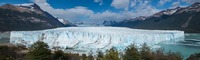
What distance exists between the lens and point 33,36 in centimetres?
4069

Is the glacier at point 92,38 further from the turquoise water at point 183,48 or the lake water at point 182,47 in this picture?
the lake water at point 182,47

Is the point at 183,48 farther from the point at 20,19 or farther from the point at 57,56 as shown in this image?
the point at 20,19

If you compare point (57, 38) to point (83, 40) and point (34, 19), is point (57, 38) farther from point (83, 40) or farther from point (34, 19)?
point (34, 19)

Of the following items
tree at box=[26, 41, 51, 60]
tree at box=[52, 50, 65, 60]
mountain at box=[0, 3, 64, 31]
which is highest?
mountain at box=[0, 3, 64, 31]

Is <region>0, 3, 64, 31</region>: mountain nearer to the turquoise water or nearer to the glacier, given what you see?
the turquoise water

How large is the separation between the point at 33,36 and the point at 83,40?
289 inches

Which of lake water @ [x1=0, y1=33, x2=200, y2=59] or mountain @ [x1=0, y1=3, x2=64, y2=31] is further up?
mountain @ [x1=0, y1=3, x2=64, y2=31]

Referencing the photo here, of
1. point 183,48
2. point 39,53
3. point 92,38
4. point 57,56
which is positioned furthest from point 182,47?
point 39,53

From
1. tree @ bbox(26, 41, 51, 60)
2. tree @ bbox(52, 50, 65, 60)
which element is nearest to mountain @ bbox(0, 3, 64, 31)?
tree @ bbox(52, 50, 65, 60)

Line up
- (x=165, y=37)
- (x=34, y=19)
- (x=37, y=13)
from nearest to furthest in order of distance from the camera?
(x=165, y=37) → (x=34, y=19) → (x=37, y=13)

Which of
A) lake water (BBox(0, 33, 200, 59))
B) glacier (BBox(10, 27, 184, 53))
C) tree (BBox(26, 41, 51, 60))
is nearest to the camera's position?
tree (BBox(26, 41, 51, 60))

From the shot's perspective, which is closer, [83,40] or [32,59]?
[32,59]

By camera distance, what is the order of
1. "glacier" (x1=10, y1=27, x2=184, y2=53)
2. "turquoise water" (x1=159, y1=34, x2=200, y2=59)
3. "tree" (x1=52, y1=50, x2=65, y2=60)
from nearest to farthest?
"tree" (x1=52, y1=50, x2=65, y2=60)
"glacier" (x1=10, y1=27, x2=184, y2=53)
"turquoise water" (x1=159, y1=34, x2=200, y2=59)

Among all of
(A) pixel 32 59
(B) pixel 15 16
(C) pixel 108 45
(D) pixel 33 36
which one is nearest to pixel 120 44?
(C) pixel 108 45
